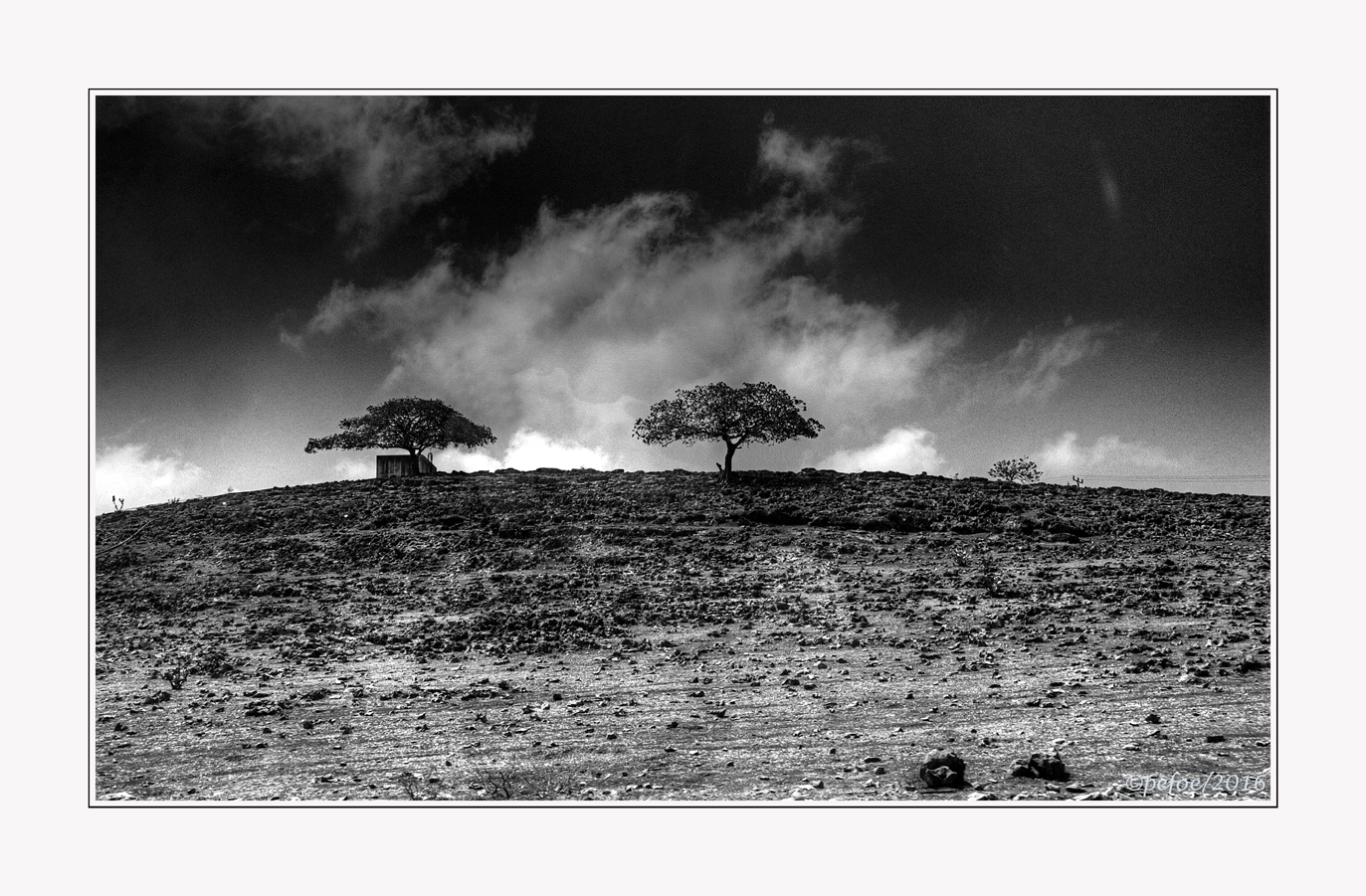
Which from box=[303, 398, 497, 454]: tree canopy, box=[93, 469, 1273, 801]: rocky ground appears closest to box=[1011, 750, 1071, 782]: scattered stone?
box=[93, 469, 1273, 801]: rocky ground

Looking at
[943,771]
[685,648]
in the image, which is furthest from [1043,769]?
[685,648]

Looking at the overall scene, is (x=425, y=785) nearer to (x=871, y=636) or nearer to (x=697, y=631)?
(x=697, y=631)

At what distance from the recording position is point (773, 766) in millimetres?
7832

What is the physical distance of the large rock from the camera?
7238 millimetres

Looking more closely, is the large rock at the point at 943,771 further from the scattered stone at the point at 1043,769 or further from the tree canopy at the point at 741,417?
the tree canopy at the point at 741,417

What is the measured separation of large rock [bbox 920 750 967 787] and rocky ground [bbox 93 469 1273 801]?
0.03 m

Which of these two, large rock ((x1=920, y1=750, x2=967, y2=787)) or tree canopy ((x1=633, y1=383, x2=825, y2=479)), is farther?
tree canopy ((x1=633, y1=383, x2=825, y2=479))

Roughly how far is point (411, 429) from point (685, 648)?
16158 millimetres

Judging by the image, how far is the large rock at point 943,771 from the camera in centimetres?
724

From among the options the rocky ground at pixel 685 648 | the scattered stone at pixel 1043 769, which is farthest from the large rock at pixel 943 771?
the scattered stone at pixel 1043 769

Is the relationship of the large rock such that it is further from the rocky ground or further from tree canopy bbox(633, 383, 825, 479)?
tree canopy bbox(633, 383, 825, 479)

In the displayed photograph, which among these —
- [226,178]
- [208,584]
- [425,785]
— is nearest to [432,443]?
[208,584]

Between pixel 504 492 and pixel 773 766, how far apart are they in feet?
61.8

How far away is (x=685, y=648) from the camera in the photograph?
12.6 metres
